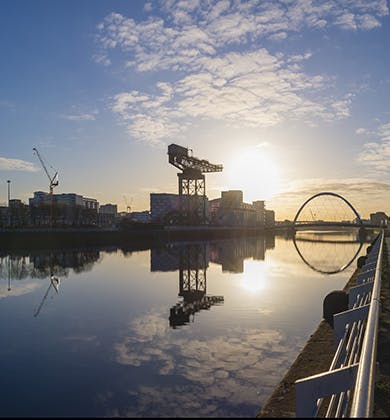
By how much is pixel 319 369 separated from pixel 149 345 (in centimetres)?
698

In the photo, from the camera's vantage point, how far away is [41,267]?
43844 mm

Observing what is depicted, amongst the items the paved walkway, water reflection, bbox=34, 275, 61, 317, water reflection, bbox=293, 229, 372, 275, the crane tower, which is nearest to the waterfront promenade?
the paved walkway

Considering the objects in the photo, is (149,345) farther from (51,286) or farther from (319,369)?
(51,286)

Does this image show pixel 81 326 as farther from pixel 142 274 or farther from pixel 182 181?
pixel 182 181

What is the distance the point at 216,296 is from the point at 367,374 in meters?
22.4

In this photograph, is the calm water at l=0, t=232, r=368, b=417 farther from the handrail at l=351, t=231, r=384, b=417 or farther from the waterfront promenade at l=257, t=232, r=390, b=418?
the handrail at l=351, t=231, r=384, b=417

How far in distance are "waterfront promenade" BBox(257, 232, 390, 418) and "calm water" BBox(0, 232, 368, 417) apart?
89cm

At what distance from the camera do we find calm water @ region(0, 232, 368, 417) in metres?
10.4

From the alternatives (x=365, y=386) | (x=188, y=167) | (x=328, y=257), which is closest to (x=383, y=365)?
(x=365, y=386)

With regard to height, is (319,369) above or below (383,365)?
below

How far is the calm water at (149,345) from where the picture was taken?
34.0 ft

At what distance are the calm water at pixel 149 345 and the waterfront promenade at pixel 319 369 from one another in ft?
2.93

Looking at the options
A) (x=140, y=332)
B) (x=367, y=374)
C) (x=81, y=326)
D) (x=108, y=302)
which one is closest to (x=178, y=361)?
(x=140, y=332)

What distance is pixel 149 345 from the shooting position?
15156 mm
